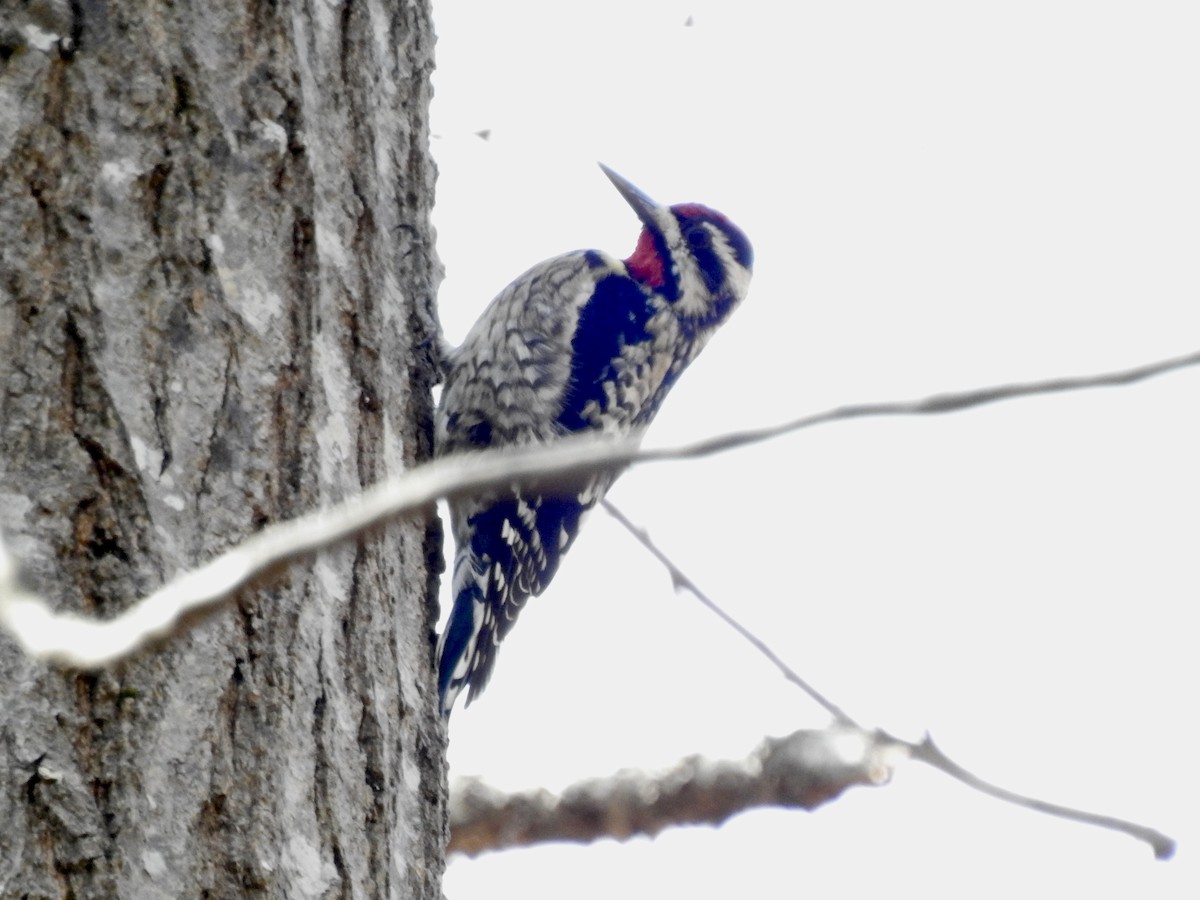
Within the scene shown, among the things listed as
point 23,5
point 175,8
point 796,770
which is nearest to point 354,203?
point 175,8

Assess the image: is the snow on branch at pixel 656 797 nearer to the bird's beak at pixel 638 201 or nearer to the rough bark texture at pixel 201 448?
the rough bark texture at pixel 201 448

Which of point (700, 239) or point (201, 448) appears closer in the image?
point (201, 448)

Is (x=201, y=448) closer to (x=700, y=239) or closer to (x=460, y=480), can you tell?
(x=460, y=480)

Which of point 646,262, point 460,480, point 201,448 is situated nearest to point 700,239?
point 646,262

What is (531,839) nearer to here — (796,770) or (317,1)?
(796,770)

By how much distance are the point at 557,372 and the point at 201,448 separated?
2138 millimetres

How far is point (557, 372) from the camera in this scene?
418 cm

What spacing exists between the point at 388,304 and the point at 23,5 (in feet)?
2.50

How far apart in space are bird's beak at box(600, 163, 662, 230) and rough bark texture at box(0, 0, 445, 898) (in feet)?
7.72

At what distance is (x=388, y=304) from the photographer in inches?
106

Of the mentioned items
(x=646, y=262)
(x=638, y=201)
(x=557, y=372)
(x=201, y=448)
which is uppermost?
(x=638, y=201)

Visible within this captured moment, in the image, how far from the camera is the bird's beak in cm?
492

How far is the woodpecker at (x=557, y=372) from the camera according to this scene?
3742 mm

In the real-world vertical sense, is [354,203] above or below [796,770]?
above
